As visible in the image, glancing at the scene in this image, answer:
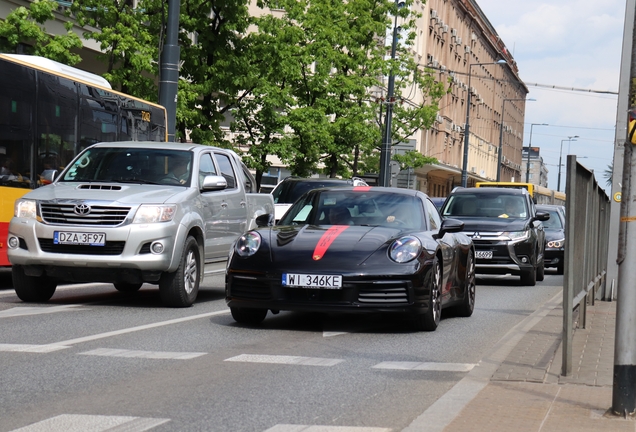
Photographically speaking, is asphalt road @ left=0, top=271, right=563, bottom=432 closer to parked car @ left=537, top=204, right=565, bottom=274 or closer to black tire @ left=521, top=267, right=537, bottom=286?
black tire @ left=521, top=267, right=537, bottom=286

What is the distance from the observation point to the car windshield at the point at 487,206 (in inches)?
842

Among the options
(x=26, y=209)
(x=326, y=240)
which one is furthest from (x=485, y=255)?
(x=326, y=240)

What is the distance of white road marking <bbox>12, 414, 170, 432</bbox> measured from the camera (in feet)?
18.4

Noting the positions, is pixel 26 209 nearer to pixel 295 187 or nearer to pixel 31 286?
pixel 31 286

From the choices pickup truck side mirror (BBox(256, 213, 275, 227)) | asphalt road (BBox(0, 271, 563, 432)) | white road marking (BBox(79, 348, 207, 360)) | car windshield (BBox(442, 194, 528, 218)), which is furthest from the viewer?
car windshield (BBox(442, 194, 528, 218))

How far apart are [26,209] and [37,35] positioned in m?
13.0

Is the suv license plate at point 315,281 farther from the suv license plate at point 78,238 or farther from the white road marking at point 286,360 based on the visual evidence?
the suv license plate at point 78,238

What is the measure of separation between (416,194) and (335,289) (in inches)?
85.4

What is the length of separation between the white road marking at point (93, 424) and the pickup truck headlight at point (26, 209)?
651 centimetres

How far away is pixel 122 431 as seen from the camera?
5.61 m

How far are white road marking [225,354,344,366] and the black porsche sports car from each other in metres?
1.64

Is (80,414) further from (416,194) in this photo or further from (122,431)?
(416,194)

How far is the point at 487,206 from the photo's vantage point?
70.6ft

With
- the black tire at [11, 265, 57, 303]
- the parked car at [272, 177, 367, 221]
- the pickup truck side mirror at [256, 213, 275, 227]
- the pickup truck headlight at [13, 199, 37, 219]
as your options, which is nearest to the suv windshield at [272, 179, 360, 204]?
the parked car at [272, 177, 367, 221]
